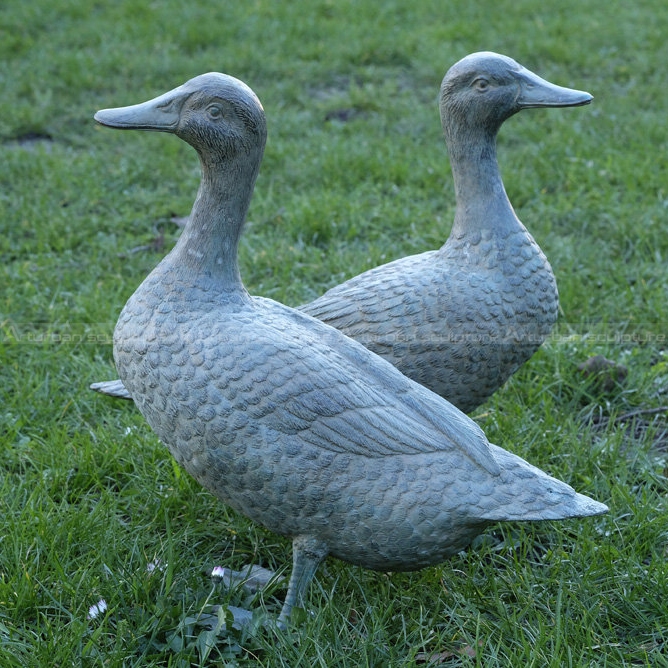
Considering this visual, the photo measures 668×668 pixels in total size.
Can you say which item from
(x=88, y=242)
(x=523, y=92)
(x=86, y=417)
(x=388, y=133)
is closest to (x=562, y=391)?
(x=523, y=92)

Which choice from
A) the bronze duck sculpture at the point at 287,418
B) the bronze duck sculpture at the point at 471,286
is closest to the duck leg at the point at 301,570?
the bronze duck sculpture at the point at 287,418

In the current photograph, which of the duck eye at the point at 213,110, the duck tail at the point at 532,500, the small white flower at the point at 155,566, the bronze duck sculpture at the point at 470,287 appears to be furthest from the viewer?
the bronze duck sculpture at the point at 470,287

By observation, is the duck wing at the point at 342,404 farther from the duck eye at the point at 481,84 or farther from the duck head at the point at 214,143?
the duck eye at the point at 481,84

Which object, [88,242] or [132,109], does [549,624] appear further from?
[88,242]

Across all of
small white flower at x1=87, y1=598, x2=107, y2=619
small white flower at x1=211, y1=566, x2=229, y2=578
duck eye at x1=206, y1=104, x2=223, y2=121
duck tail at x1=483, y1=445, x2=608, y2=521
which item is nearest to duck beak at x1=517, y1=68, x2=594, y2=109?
duck eye at x1=206, y1=104, x2=223, y2=121

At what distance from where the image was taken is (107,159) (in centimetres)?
577

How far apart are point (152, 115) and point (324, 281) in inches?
84.9

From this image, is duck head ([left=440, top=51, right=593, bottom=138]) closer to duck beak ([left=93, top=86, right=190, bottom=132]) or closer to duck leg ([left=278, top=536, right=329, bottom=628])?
duck beak ([left=93, top=86, right=190, bottom=132])

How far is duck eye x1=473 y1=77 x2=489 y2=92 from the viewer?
292cm

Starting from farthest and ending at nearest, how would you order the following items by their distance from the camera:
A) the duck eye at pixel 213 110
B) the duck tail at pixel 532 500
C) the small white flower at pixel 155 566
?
the small white flower at pixel 155 566 < the duck eye at pixel 213 110 < the duck tail at pixel 532 500

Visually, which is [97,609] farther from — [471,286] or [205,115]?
[471,286]

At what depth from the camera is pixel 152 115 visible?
2.37 m

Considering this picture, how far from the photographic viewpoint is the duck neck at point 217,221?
2.44 m

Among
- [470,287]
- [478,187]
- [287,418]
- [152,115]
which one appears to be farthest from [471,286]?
[152,115]
